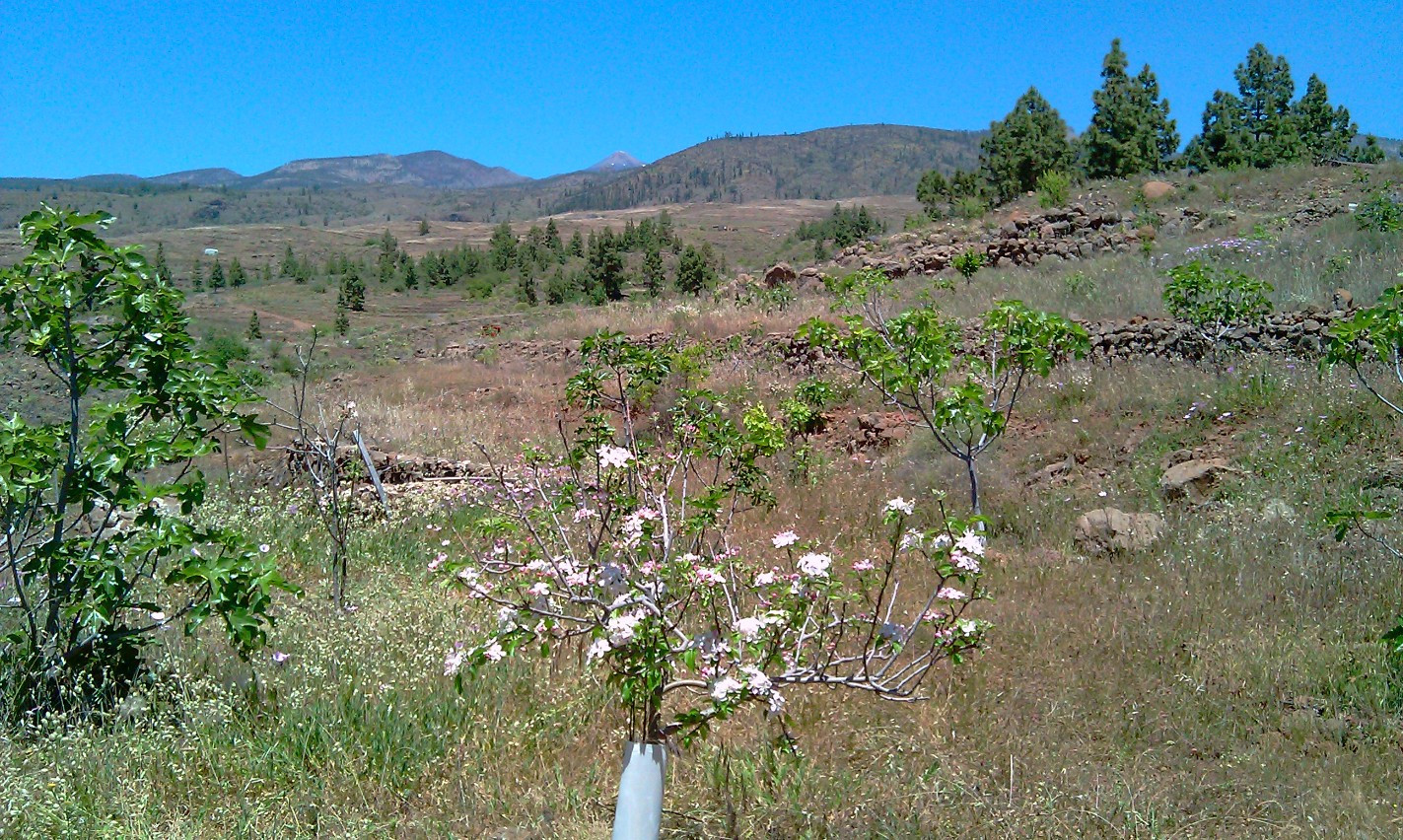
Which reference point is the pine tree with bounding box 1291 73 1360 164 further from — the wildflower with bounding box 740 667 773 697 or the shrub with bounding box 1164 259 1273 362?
the wildflower with bounding box 740 667 773 697

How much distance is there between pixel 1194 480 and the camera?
6.43m

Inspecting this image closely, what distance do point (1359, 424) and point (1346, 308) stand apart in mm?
3596

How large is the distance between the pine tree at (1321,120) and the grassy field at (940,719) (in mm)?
35384

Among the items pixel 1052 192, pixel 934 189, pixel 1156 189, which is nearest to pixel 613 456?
pixel 1156 189

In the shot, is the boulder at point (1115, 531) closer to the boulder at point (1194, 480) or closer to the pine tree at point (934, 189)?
the boulder at point (1194, 480)

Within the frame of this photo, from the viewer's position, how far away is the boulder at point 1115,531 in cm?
559

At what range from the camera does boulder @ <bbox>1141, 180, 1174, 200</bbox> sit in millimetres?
18991

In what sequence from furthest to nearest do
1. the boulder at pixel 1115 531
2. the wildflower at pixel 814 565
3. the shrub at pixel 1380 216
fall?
the shrub at pixel 1380 216 → the boulder at pixel 1115 531 → the wildflower at pixel 814 565

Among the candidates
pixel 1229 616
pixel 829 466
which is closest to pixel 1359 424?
pixel 1229 616

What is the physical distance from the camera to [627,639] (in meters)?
2.26

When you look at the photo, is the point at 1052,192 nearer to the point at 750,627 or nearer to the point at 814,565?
the point at 814,565

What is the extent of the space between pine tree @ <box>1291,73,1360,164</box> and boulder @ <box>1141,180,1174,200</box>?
20.1 metres

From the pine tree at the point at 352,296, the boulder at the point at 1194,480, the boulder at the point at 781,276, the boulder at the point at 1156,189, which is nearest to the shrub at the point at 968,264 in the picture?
the boulder at the point at 781,276

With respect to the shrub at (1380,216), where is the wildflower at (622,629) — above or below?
below
